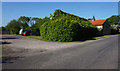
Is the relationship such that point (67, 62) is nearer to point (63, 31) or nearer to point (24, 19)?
point (63, 31)

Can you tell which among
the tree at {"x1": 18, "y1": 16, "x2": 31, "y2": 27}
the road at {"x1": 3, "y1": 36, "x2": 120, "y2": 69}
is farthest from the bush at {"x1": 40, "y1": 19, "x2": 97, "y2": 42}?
the tree at {"x1": 18, "y1": 16, "x2": 31, "y2": 27}

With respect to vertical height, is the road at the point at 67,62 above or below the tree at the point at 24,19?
below

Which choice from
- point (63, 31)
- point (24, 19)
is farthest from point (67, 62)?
point (24, 19)

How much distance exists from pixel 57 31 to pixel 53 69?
1205 cm

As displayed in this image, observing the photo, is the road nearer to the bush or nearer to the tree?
the bush

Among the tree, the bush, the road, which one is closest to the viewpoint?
the road

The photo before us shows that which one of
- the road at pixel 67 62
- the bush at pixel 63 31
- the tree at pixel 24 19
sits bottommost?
the road at pixel 67 62

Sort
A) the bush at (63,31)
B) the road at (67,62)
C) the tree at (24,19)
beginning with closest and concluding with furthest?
1. the road at (67,62)
2. the bush at (63,31)
3. the tree at (24,19)

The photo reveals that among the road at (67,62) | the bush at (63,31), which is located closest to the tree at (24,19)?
the bush at (63,31)

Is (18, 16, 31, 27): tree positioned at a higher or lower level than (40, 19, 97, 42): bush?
higher

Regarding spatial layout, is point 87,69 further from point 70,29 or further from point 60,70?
point 70,29

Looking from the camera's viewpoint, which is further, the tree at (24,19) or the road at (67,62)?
the tree at (24,19)

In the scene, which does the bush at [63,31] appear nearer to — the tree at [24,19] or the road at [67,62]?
the road at [67,62]

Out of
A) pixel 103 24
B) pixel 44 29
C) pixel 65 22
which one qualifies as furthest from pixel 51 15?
pixel 103 24
